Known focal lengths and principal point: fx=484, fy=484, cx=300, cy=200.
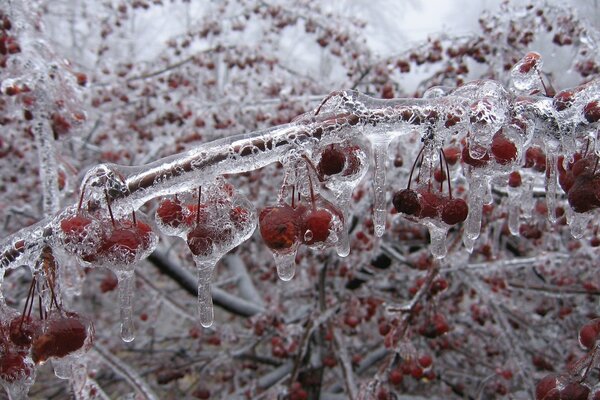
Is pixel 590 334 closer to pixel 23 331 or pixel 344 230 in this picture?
pixel 344 230

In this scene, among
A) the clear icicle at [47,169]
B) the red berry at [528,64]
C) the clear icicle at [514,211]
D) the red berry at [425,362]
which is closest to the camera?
the red berry at [528,64]

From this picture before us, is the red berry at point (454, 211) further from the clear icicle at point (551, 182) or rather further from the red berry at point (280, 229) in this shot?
the red berry at point (280, 229)

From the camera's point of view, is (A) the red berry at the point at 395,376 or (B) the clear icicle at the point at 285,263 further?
(A) the red berry at the point at 395,376

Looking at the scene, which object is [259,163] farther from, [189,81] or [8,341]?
[189,81]

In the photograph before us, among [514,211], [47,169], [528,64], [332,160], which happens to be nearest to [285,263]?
[332,160]

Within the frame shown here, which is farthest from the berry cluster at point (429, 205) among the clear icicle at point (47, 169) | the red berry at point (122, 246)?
the clear icicle at point (47, 169)

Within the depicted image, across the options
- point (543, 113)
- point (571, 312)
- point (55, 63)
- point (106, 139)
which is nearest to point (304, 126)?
point (543, 113)

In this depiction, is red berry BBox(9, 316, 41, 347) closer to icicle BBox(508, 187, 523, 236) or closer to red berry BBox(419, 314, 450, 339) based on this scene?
icicle BBox(508, 187, 523, 236)
